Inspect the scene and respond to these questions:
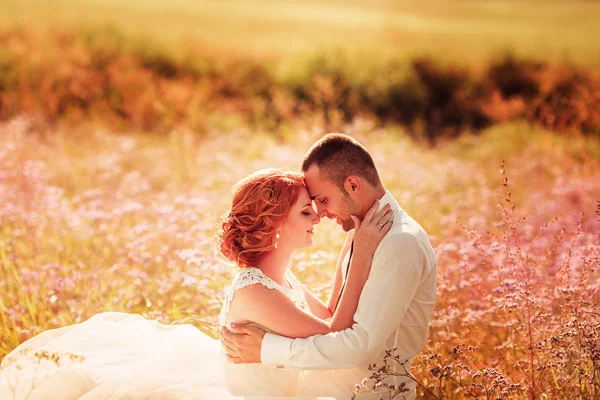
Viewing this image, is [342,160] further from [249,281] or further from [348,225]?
[249,281]

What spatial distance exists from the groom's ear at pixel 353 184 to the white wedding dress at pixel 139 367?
0.72 meters

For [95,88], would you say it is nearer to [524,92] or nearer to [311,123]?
[311,123]

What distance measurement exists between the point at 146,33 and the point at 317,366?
18.4 m

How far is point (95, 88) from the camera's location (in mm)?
15227

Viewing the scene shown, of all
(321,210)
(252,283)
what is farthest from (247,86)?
(252,283)

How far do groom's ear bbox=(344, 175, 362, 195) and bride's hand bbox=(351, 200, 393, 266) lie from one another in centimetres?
14

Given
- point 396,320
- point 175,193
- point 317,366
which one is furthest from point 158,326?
point 175,193

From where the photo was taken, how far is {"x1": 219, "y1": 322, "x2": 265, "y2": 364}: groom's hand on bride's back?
11.5 ft

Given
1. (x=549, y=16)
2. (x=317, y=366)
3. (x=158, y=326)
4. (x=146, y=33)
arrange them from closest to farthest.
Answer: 1. (x=317, y=366)
2. (x=158, y=326)
3. (x=146, y=33)
4. (x=549, y=16)

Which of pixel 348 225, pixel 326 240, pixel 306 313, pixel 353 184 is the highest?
pixel 353 184

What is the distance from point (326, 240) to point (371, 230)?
3074 mm

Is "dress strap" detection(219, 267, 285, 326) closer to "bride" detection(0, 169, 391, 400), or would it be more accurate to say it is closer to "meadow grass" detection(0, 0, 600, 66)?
"bride" detection(0, 169, 391, 400)

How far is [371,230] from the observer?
11.3 feet

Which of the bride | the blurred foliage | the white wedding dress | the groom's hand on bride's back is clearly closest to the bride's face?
the bride
